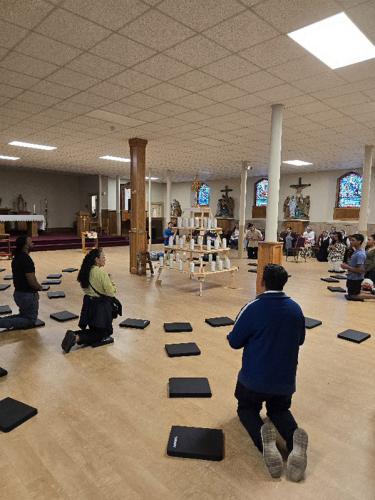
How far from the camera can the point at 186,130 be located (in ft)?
25.2

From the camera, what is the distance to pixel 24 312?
4449 mm

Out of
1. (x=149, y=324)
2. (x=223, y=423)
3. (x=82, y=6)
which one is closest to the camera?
(x=223, y=423)

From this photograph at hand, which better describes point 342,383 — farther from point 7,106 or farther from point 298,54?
point 7,106

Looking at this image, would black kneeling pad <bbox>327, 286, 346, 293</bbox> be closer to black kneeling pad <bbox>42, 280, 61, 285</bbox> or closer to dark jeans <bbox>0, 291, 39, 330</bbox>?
dark jeans <bbox>0, 291, 39, 330</bbox>

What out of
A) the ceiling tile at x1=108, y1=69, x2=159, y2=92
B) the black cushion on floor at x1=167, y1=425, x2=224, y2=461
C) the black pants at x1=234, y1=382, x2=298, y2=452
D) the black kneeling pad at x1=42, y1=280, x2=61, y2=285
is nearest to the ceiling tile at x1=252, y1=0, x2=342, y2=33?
the ceiling tile at x1=108, y1=69, x2=159, y2=92

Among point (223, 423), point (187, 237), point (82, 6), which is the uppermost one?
point (82, 6)

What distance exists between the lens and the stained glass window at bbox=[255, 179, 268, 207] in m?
16.5

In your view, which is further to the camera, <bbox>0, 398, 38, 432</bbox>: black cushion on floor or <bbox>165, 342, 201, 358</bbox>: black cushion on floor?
<bbox>165, 342, 201, 358</bbox>: black cushion on floor

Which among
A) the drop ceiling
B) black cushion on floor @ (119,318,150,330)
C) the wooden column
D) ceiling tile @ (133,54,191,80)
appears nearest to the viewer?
the drop ceiling

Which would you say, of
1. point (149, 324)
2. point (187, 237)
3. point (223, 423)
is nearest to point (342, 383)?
point (223, 423)

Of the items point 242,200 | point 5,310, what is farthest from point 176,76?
point 242,200

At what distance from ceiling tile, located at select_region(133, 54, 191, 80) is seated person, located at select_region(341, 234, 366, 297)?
159 inches

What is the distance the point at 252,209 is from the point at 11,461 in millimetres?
15816

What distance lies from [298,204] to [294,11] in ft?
40.8
